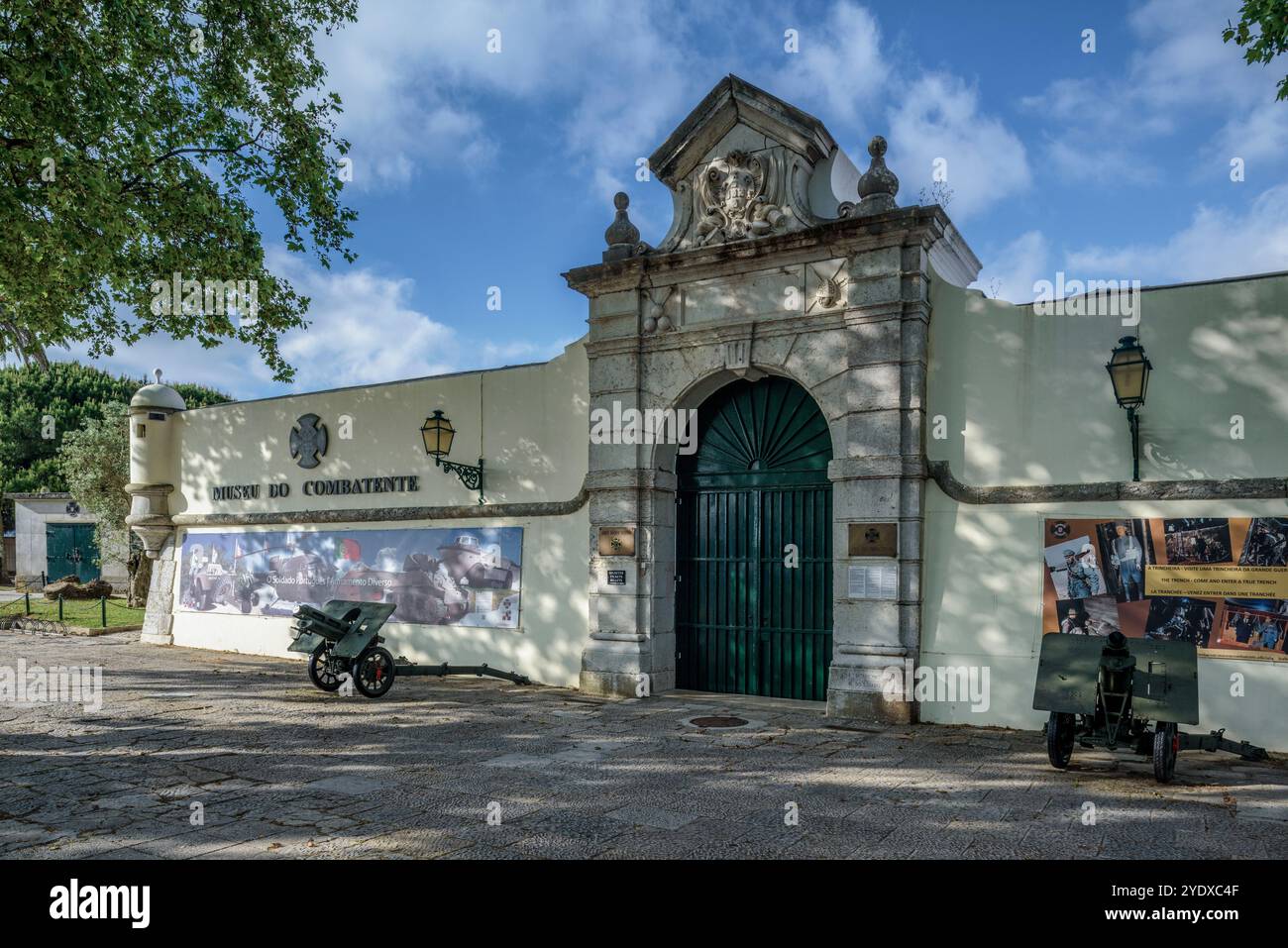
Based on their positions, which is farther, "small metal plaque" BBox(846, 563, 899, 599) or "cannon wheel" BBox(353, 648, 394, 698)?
"cannon wheel" BBox(353, 648, 394, 698)

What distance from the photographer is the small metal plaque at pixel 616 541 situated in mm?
10445

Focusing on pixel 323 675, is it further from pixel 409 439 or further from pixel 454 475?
pixel 409 439

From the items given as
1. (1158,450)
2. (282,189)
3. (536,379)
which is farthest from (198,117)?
(1158,450)

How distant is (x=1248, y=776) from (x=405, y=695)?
8.41 metres

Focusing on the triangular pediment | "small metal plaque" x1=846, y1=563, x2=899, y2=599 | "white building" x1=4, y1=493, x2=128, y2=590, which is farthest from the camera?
"white building" x1=4, y1=493, x2=128, y2=590

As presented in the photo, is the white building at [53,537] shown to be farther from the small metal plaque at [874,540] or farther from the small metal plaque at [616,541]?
the small metal plaque at [874,540]

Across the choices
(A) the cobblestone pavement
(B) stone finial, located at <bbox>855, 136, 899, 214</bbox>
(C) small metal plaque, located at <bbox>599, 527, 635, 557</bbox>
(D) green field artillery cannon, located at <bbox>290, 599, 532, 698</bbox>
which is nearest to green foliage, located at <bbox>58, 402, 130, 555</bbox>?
(A) the cobblestone pavement

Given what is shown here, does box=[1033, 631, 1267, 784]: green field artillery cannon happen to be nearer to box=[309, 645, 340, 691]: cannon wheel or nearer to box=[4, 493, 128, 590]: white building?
box=[309, 645, 340, 691]: cannon wheel

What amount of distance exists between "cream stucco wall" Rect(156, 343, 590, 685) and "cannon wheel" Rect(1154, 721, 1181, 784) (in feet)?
21.1

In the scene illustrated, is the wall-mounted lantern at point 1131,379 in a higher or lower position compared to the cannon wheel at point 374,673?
higher

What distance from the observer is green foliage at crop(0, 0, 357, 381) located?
8914 millimetres

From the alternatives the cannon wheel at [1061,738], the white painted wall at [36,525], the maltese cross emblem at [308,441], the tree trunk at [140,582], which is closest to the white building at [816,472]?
the maltese cross emblem at [308,441]

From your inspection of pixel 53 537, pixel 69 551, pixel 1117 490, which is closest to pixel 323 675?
pixel 1117 490

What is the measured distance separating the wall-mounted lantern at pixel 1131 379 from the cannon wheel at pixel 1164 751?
254 centimetres
